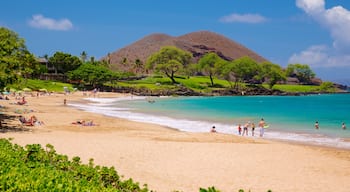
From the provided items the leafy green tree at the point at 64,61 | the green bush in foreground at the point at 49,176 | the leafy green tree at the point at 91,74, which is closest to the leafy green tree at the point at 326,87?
the leafy green tree at the point at 91,74

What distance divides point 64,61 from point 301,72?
12422 cm

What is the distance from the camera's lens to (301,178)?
15102 millimetres

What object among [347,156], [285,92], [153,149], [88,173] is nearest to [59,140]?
[153,149]

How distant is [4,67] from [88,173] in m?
17.1

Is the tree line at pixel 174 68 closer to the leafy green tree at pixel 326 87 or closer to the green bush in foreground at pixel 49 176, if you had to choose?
the leafy green tree at pixel 326 87

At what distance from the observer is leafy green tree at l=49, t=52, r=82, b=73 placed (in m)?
114

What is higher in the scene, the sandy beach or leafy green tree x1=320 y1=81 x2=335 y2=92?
leafy green tree x1=320 y1=81 x2=335 y2=92

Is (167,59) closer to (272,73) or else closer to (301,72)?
(272,73)

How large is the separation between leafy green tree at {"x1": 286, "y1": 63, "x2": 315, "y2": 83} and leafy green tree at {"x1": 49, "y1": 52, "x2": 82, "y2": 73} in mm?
109415

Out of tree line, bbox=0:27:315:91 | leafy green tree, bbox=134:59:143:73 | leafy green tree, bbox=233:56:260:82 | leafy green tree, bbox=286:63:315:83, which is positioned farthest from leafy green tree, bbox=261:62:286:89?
leafy green tree, bbox=134:59:143:73

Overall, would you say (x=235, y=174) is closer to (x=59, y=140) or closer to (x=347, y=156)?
(x=347, y=156)

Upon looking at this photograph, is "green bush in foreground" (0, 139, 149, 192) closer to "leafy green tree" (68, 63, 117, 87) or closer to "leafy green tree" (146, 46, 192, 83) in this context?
"leafy green tree" (68, 63, 117, 87)

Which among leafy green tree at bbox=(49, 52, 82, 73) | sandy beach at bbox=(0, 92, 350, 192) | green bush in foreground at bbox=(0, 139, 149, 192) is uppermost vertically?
leafy green tree at bbox=(49, 52, 82, 73)

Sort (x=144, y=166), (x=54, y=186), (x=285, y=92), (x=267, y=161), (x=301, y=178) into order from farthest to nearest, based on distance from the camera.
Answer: (x=285, y=92), (x=267, y=161), (x=144, y=166), (x=301, y=178), (x=54, y=186)
